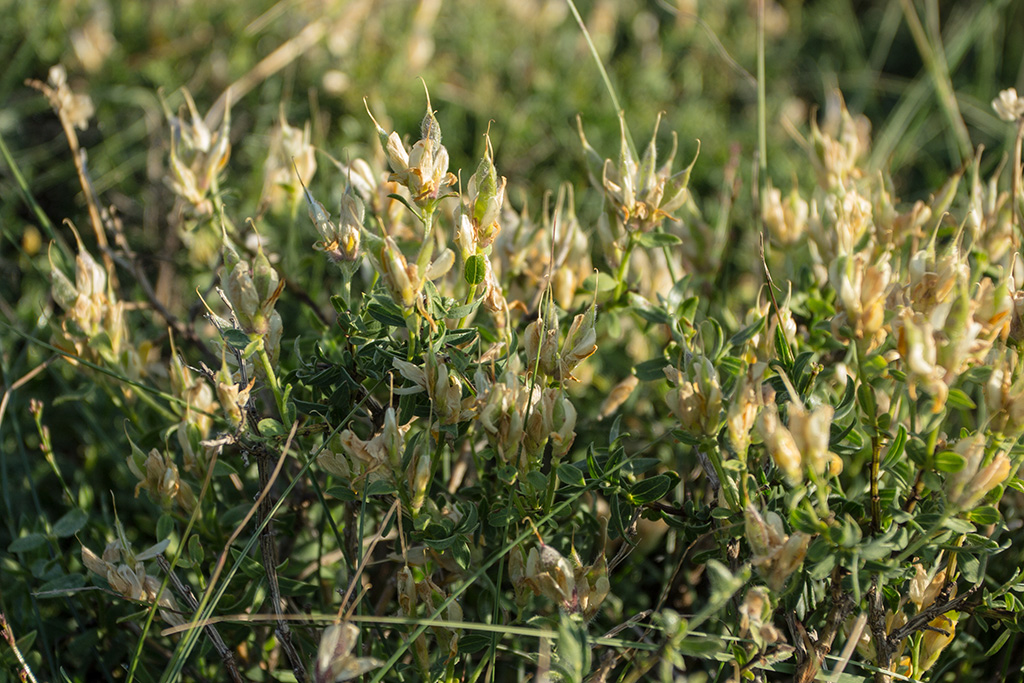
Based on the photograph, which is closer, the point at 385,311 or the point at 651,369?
the point at 385,311

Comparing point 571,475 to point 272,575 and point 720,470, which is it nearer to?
point 720,470

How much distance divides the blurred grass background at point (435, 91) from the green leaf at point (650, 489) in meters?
1.19

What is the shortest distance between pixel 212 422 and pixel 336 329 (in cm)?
27

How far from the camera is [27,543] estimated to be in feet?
4.23

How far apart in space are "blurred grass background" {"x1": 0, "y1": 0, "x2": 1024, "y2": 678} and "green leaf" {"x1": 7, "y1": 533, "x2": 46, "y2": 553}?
2.02 ft

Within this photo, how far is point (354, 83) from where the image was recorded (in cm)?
262

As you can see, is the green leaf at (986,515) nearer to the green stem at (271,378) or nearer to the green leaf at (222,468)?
the green stem at (271,378)

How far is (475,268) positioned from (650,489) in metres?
0.37

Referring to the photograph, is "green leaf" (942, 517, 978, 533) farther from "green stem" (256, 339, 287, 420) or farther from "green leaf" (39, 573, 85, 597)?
"green leaf" (39, 573, 85, 597)

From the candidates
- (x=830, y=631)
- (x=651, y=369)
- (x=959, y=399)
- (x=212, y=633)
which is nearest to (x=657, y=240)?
(x=651, y=369)

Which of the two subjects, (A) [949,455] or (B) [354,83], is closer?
(A) [949,455]

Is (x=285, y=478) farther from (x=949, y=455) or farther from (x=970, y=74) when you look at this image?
(x=970, y=74)

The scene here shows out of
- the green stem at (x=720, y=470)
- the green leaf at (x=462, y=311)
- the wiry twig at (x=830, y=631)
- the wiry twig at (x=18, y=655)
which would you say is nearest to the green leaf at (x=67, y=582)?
the wiry twig at (x=18, y=655)

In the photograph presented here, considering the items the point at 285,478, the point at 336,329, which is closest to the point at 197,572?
the point at 285,478
